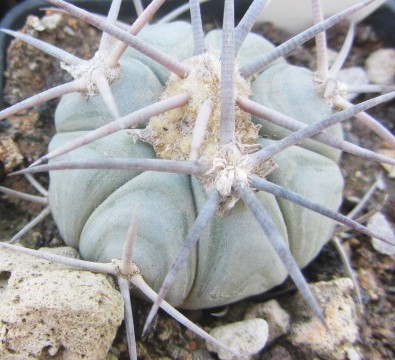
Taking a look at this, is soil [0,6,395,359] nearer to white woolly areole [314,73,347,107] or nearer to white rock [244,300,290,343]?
white rock [244,300,290,343]

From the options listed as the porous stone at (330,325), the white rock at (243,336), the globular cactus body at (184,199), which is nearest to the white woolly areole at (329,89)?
the globular cactus body at (184,199)

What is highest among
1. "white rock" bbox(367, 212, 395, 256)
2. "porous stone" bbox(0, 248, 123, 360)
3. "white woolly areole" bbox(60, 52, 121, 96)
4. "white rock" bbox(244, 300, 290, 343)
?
"white woolly areole" bbox(60, 52, 121, 96)

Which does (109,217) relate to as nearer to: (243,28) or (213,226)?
(213,226)

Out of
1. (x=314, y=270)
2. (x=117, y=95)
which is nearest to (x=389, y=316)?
(x=314, y=270)

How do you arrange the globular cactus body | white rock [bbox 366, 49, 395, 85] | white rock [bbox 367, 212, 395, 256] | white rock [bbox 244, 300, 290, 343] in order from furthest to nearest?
white rock [bbox 366, 49, 395, 85], white rock [bbox 367, 212, 395, 256], white rock [bbox 244, 300, 290, 343], the globular cactus body

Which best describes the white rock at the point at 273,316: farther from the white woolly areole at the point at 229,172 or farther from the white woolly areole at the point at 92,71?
the white woolly areole at the point at 92,71

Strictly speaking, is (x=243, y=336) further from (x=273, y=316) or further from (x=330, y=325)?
(x=330, y=325)

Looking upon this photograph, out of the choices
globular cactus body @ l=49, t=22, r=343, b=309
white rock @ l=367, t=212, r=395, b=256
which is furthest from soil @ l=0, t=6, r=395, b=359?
globular cactus body @ l=49, t=22, r=343, b=309
